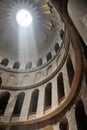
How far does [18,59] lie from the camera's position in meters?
18.8

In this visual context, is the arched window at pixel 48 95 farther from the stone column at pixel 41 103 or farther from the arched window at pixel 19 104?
the arched window at pixel 19 104

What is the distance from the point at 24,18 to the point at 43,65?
22.6 feet

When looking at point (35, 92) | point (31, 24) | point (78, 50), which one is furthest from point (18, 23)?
point (78, 50)

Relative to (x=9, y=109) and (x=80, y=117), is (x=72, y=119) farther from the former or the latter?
(x=9, y=109)

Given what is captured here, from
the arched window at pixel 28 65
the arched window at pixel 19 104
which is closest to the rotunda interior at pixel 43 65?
the arched window at pixel 19 104

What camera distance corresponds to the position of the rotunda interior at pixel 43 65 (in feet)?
28.7

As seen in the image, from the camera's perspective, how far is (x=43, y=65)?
640 inches

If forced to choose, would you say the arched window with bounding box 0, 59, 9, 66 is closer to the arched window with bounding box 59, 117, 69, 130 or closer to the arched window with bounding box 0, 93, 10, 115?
the arched window with bounding box 0, 93, 10, 115

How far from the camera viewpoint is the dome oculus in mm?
19753

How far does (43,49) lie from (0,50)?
4265 mm

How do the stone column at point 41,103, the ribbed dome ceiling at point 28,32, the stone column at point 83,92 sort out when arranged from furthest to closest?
the ribbed dome ceiling at point 28,32, the stone column at point 41,103, the stone column at point 83,92

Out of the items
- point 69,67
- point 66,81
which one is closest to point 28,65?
point 69,67

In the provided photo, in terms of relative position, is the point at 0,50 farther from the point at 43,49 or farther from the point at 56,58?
the point at 56,58

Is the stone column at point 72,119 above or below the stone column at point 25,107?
below
